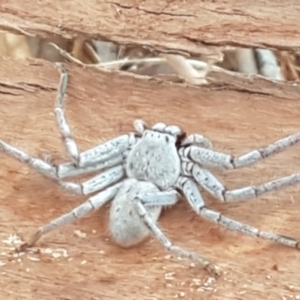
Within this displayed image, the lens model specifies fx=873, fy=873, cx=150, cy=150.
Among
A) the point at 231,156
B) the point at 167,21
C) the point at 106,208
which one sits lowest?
the point at 106,208

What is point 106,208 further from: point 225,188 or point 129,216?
point 225,188

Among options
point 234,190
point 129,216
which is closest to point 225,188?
point 234,190

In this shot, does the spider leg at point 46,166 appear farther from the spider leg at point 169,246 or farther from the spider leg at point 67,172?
the spider leg at point 169,246

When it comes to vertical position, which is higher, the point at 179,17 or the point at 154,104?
the point at 179,17

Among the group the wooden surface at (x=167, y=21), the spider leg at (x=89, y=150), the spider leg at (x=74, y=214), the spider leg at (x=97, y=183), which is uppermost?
the wooden surface at (x=167, y=21)

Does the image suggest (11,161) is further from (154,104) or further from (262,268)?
(262,268)

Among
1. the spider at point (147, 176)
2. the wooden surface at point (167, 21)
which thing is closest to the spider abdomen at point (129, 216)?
the spider at point (147, 176)

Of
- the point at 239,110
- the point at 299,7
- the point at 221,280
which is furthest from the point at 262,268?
the point at 299,7
